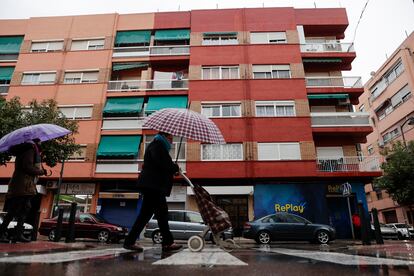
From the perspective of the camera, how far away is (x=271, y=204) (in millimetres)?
18828

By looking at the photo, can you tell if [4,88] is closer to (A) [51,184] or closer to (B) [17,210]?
(A) [51,184]

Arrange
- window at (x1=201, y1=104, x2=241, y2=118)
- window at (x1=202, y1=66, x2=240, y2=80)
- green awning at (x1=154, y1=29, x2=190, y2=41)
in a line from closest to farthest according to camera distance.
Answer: window at (x1=201, y1=104, x2=241, y2=118)
window at (x1=202, y1=66, x2=240, y2=80)
green awning at (x1=154, y1=29, x2=190, y2=41)

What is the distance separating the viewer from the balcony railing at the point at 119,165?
19772mm

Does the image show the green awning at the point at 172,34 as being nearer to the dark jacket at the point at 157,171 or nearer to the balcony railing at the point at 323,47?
the balcony railing at the point at 323,47

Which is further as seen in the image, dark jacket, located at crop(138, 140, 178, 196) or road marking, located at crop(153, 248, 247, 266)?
dark jacket, located at crop(138, 140, 178, 196)

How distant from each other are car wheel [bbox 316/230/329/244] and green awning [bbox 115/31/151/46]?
722 inches

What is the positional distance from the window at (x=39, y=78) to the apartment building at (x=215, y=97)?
0.29ft

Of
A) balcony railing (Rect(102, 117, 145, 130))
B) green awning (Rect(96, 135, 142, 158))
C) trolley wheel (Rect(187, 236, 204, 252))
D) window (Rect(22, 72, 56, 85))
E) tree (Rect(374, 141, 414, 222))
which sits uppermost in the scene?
window (Rect(22, 72, 56, 85))

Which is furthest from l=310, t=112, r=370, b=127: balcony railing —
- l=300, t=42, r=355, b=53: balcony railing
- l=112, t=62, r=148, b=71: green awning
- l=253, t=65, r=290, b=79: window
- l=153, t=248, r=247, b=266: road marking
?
l=153, t=248, r=247, b=266: road marking

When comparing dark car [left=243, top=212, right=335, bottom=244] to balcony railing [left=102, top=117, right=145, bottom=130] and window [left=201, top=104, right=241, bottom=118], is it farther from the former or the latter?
balcony railing [left=102, top=117, right=145, bottom=130]

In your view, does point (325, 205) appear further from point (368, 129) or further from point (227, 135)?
point (227, 135)

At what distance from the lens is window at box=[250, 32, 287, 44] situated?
74.6 feet

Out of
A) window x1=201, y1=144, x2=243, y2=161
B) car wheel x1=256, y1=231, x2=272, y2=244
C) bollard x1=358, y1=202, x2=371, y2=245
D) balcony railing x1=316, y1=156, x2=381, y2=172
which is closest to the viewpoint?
bollard x1=358, y1=202, x2=371, y2=245

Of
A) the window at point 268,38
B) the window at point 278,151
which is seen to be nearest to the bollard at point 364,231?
the window at point 278,151
